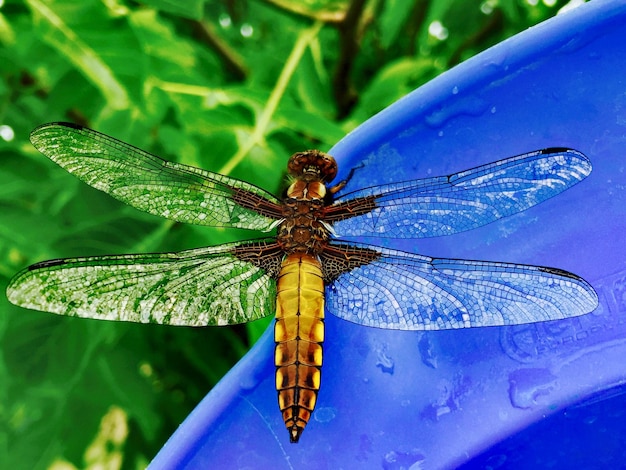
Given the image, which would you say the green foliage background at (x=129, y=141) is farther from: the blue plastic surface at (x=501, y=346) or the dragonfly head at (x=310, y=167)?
the blue plastic surface at (x=501, y=346)

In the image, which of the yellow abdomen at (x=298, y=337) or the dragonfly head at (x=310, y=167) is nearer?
the yellow abdomen at (x=298, y=337)

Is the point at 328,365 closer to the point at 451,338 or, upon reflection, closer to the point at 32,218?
the point at 451,338

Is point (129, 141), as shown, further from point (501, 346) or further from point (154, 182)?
point (501, 346)

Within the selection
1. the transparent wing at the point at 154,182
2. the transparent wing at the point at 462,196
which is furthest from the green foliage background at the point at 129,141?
the transparent wing at the point at 462,196

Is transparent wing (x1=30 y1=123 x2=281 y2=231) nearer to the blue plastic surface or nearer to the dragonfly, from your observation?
the dragonfly

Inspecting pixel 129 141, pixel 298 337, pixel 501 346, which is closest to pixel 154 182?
pixel 129 141

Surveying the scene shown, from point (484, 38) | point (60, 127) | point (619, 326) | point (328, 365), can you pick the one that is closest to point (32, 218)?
point (60, 127)
